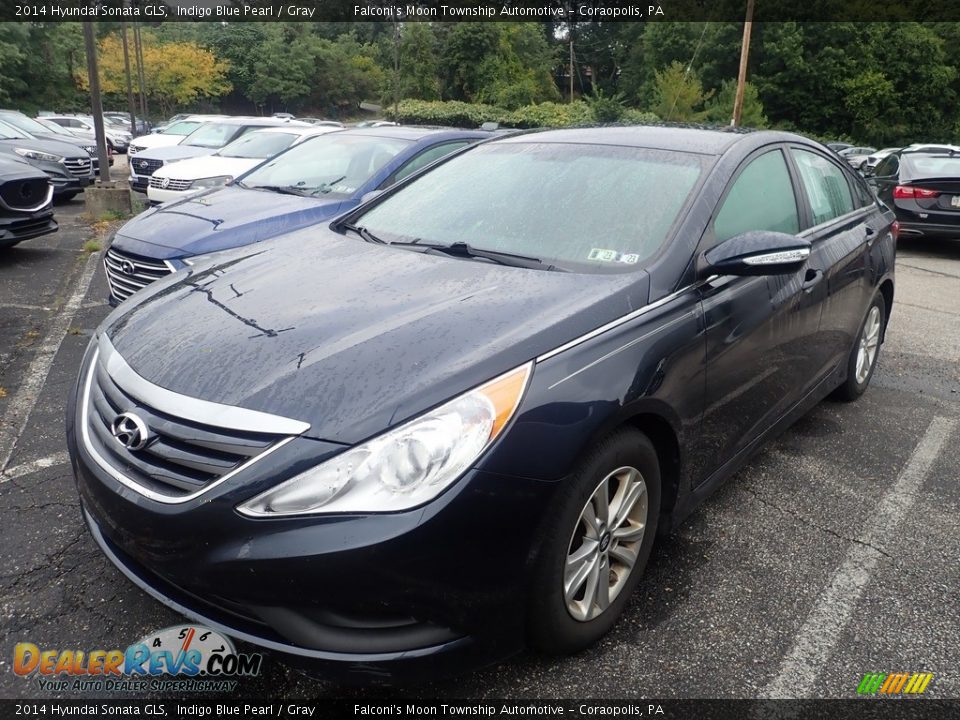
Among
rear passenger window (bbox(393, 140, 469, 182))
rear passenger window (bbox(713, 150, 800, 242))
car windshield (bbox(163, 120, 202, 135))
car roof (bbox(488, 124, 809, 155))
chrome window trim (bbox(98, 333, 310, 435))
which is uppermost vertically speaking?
car roof (bbox(488, 124, 809, 155))

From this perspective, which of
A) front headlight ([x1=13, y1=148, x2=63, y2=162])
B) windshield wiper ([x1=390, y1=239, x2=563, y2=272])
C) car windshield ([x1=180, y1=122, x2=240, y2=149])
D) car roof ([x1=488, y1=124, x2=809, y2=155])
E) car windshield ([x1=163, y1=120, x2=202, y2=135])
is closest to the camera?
windshield wiper ([x1=390, y1=239, x2=563, y2=272])

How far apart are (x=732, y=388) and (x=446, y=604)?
1.45 m

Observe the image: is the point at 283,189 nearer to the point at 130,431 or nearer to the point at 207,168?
the point at 207,168

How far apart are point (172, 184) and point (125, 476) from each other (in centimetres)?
806

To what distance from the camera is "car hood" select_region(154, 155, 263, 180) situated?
9.10 meters

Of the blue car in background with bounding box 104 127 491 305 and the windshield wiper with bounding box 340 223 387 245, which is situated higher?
the windshield wiper with bounding box 340 223 387 245

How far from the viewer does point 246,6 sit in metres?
66.6

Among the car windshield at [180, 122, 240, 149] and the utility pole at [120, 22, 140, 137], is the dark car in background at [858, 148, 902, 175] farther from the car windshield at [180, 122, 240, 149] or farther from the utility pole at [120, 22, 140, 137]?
the utility pole at [120, 22, 140, 137]

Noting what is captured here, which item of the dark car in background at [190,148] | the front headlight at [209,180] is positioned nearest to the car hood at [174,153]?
the dark car in background at [190,148]

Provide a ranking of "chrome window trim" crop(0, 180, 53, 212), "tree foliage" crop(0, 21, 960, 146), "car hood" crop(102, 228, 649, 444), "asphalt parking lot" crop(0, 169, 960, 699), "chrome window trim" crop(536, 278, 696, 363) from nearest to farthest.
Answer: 1. "car hood" crop(102, 228, 649, 444)
2. "chrome window trim" crop(536, 278, 696, 363)
3. "asphalt parking lot" crop(0, 169, 960, 699)
4. "chrome window trim" crop(0, 180, 53, 212)
5. "tree foliage" crop(0, 21, 960, 146)

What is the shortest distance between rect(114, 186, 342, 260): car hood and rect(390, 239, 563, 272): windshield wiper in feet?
7.60

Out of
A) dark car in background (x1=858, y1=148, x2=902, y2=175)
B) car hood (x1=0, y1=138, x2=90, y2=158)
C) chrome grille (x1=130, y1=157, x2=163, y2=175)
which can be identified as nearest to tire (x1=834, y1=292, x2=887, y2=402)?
dark car in background (x1=858, y1=148, x2=902, y2=175)

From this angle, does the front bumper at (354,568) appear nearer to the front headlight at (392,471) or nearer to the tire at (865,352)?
the front headlight at (392,471)

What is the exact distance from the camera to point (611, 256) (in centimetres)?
260
